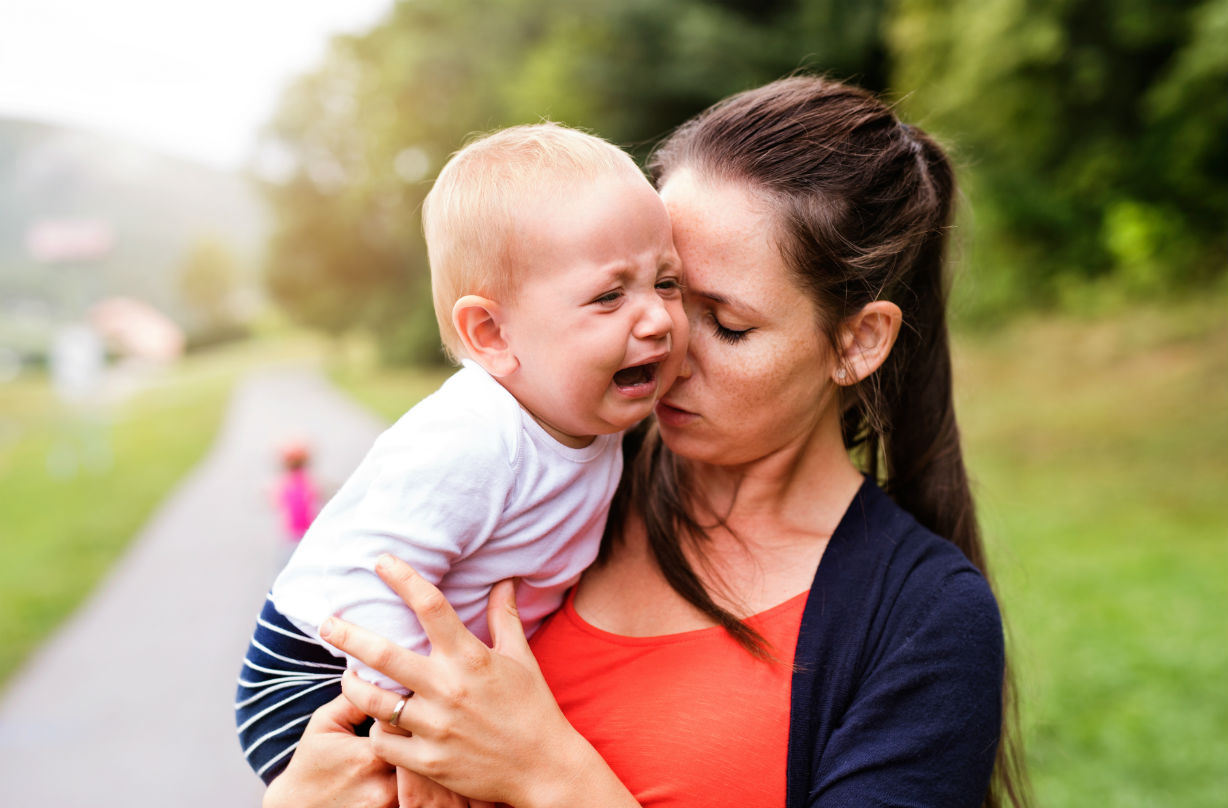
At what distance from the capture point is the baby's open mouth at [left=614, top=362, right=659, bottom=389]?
4.75 feet

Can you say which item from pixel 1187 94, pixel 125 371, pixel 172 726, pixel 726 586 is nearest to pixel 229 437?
pixel 125 371

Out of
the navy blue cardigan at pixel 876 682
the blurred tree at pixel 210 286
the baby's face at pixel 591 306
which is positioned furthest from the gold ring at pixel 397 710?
the blurred tree at pixel 210 286

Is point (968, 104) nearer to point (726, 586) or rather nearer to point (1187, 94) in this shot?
point (1187, 94)

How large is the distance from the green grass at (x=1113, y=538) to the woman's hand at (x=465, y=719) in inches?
43.8

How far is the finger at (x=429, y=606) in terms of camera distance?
1.25 meters

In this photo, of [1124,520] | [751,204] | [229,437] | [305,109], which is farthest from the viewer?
[305,109]

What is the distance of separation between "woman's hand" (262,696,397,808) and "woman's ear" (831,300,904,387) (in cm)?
92

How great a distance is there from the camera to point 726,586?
153cm

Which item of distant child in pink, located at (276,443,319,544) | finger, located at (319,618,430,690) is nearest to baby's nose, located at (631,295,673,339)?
finger, located at (319,618,430,690)

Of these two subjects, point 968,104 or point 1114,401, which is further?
point 968,104

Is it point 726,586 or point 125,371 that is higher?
point 726,586

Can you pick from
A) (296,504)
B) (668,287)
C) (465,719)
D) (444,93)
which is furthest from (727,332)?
(444,93)

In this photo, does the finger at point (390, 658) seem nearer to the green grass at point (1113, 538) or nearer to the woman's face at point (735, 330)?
the woman's face at point (735, 330)

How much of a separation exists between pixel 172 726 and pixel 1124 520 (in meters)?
6.03
